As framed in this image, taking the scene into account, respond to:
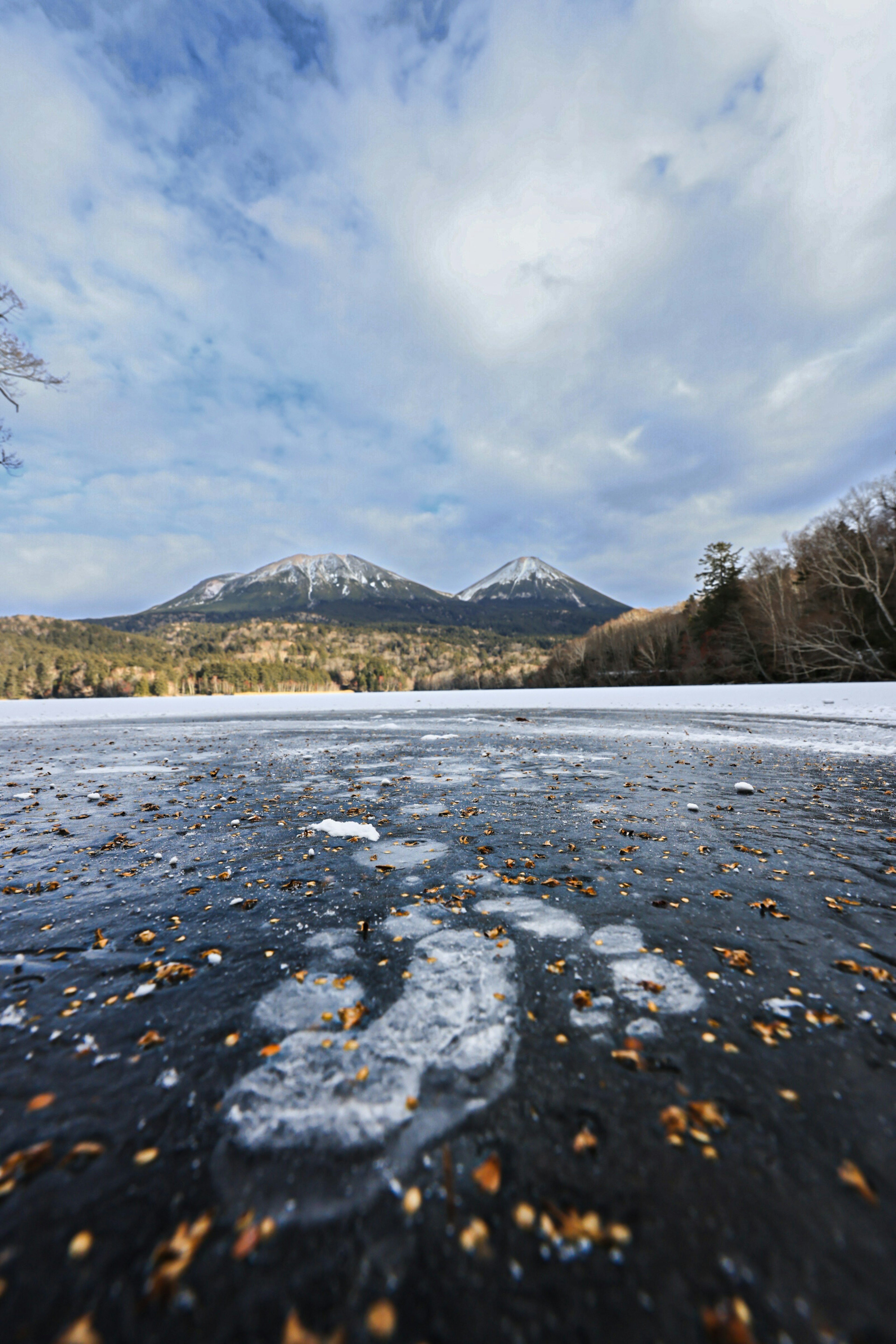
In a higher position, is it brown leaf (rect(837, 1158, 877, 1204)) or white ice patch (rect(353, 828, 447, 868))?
brown leaf (rect(837, 1158, 877, 1204))

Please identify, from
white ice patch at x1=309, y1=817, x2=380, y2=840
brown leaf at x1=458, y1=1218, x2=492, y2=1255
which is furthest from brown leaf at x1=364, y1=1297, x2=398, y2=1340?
white ice patch at x1=309, y1=817, x2=380, y2=840

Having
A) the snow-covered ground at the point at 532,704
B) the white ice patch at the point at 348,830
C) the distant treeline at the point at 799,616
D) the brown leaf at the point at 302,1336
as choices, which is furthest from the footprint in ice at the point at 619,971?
the distant treeline at the point at 799,616

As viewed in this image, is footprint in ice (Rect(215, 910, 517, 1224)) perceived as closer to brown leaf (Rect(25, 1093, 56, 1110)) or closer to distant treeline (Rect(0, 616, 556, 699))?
brown leaf (Rect(25, 1093, 56, 1110))

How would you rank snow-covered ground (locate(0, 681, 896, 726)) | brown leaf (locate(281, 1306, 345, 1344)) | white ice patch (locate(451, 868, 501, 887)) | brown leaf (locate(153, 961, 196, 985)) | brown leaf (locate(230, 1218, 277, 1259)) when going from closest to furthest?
brown leaf (locate(281, 1306, 345, 1344))
brown leaf (locate(230, 1218, 277, 1259))
brown leaf (locate(153, 961, 196, 985))
white ice patch (locate(451, 868, 501, 887))
snow-covered ground (locate(0, 681, 896, 726))

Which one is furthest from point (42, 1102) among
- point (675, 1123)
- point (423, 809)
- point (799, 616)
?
point (799, 616)

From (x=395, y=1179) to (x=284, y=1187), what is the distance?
1.50 feet

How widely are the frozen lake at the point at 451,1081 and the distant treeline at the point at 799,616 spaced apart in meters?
43.0

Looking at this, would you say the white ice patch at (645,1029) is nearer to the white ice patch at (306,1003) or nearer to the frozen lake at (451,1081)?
the frozen lake at (451,1081)

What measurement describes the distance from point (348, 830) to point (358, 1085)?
3.89 meters

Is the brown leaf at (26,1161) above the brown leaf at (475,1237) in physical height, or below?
above

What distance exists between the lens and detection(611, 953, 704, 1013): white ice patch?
3.04m

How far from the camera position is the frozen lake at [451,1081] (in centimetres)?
163

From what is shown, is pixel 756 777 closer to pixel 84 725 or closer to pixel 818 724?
pixel 818 724

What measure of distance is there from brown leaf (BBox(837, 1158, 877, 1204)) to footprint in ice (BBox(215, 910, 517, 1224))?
56.6 inches
